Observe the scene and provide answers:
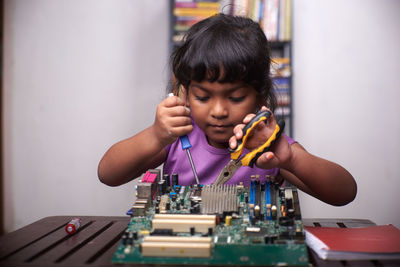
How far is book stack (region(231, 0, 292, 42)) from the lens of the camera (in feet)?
10.4

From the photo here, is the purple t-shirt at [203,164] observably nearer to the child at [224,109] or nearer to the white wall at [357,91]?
the child at [224,109]

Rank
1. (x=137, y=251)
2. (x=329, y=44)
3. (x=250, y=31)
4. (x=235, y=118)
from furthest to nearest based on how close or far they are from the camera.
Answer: (x=329, y=44) < (x=250, y=31) < (x=235, y=118) < (x=137, y=251)

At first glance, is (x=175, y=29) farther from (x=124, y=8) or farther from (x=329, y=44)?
(x=329, y=44)

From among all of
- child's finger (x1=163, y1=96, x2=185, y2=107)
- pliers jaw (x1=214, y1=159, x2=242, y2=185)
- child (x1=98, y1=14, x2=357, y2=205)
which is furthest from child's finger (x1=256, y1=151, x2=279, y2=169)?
child's finger (x1=163, y1=96, x2=185, y2=107)

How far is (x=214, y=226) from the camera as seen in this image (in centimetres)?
86

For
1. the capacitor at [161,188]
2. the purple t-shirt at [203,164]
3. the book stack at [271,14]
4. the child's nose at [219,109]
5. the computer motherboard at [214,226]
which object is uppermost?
the book stack at [271,14]

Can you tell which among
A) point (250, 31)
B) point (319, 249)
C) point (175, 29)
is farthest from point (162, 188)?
point (175, 29)

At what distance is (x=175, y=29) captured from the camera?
10.6ft

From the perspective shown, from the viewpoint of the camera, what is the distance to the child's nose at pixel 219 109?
122 centimetres

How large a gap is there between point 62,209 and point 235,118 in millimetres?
Answer: 2408

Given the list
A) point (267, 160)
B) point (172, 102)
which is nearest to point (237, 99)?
point (172, 102)

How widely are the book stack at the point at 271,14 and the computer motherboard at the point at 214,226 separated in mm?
2328

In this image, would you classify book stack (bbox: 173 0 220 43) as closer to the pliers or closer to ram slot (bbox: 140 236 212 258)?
the pliers

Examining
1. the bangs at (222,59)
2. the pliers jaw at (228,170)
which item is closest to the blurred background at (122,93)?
the bangs at (222,59)
